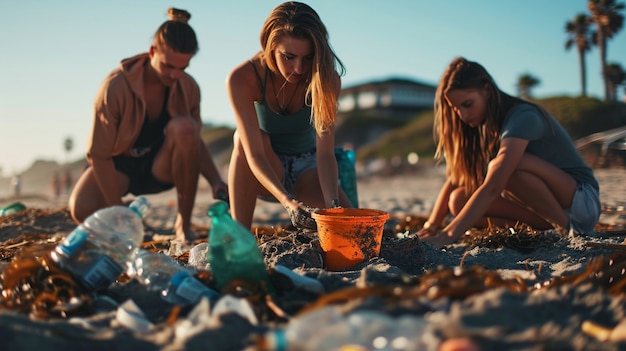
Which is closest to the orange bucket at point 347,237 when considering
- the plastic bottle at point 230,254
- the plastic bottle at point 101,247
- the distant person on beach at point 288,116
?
the distant person on beach at point 288,116

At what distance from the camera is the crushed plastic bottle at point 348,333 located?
1.32 m

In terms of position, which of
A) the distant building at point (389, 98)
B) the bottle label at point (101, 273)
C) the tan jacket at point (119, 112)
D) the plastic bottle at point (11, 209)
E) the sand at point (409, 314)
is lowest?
the sand at point (409, 314)

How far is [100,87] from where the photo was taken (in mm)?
4414

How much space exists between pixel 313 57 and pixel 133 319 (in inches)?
76.3

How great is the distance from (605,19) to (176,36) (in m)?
31.1

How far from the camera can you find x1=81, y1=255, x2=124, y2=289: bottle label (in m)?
2.03

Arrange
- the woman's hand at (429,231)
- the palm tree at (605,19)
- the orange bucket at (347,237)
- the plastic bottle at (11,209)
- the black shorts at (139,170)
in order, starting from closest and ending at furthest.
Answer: the orange bucket at (347,237), the woman's hand at (429,231), the black shorts at (139,170), the plastic bottle at (11,209), the palm tree at (605,19)

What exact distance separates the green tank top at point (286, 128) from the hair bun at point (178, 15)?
3.83 feet

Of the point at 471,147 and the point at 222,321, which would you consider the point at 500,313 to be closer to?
the point at 222,321

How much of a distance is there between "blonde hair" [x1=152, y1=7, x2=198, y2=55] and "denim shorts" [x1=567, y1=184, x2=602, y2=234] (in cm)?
299

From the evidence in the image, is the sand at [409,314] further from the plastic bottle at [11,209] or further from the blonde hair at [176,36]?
the plastic bottle at [11,209]

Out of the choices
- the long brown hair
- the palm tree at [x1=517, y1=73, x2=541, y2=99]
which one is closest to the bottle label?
the long brown hair

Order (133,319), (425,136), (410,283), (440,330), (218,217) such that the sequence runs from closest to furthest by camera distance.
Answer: (440,330)
(133,319)
(410,283)
(218,217)
(425,136)

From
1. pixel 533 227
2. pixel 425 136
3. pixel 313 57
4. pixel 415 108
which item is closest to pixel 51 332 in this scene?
pixel 313 57
